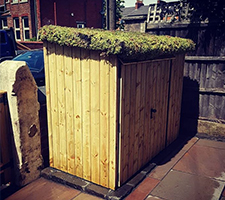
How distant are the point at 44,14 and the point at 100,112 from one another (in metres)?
18.4

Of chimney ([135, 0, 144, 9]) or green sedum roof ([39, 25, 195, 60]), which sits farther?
chimney ([135, 0, 144, 9])

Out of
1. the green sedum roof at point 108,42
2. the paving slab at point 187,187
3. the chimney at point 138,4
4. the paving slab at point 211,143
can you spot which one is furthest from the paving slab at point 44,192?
the chimney at point 138,4

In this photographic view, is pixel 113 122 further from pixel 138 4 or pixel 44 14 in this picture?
pixel 138 4

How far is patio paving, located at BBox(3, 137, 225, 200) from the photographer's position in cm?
418

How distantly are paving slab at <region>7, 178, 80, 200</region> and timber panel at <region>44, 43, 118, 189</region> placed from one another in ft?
1.16

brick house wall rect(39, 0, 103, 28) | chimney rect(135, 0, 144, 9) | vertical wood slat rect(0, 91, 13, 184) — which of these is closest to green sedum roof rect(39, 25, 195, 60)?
vertical wood slat rect(0, 91, 13, 184)

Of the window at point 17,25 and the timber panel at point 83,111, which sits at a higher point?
the window at point 17,25

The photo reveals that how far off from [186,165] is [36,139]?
309cm

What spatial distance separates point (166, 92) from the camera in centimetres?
557

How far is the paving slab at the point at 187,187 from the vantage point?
4.15m

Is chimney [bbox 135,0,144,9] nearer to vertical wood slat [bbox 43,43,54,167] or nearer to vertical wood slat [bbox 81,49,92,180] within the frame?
vertical wood slat [bbox 43,43,54,167]

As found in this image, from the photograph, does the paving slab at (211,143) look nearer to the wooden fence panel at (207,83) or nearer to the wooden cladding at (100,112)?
the wooden fence panel at (207,83)

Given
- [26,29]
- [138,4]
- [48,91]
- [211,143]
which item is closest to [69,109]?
[48,91]

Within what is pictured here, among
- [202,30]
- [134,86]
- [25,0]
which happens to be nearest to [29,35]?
[25,0]
